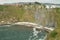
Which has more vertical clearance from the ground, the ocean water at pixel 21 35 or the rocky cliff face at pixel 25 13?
the ocean water at pixel 21 35

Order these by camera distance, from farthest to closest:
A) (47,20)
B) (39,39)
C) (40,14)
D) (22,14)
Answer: (22,14)
(40,14)
(47,20)
(39,39)

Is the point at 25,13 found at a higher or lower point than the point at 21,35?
lower

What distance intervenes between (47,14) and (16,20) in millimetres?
14253

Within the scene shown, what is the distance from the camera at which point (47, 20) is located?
8331cm

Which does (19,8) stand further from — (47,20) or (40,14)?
(47,20)

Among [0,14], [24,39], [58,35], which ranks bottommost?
[0,14]

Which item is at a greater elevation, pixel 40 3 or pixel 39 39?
pixel 39 39

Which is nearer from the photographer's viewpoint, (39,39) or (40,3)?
(39,39)

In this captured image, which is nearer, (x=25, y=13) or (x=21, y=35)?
(x=21, y=35)

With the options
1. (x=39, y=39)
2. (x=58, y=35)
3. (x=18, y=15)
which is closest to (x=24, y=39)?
(x=39, y=39)

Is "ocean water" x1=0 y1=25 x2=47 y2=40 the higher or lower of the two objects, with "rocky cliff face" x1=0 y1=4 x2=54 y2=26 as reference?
higher

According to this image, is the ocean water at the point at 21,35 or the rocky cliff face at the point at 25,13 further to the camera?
the rocky cliff face at the point at 25,13

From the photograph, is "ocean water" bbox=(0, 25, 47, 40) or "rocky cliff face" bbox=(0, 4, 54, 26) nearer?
"ocean water" bbox=(0, 25, 47, 40)

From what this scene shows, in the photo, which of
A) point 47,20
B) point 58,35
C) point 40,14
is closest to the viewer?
point 58,35
